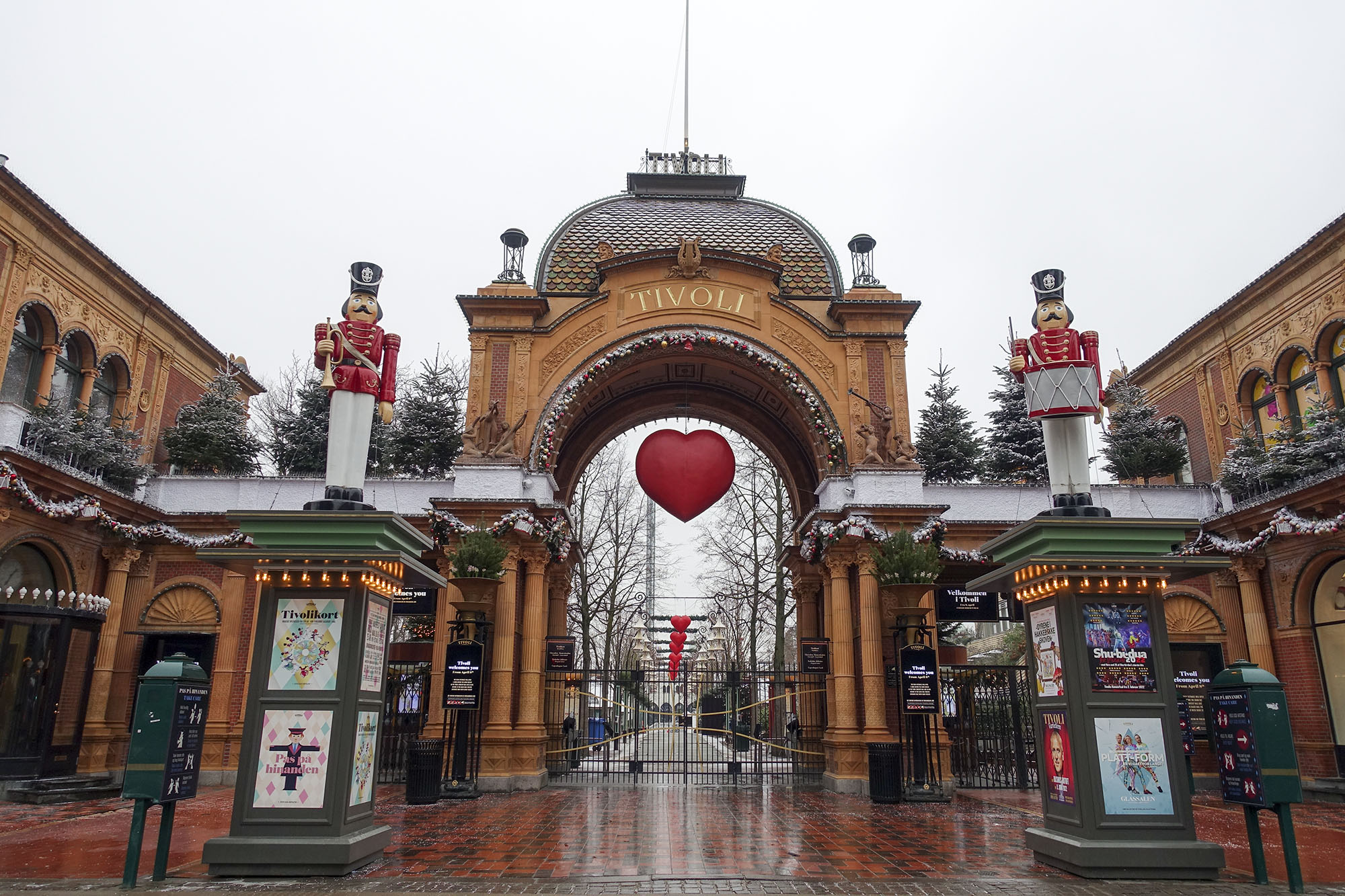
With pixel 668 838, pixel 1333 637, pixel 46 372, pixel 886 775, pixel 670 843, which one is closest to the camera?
pixel 670 843

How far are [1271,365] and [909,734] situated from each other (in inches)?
424

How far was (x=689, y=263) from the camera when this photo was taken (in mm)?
16922

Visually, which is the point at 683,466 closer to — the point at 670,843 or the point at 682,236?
the point at 682,236

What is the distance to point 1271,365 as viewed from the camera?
55.8ft

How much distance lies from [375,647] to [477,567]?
18.5 ft

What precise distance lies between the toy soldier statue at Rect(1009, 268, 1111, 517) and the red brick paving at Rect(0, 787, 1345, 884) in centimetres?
397

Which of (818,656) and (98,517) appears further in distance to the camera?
(818,656)

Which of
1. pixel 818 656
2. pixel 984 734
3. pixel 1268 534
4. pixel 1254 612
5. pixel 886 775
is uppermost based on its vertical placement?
pixel 1268 534

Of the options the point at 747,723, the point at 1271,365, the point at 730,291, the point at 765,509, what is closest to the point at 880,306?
the point at 730,291

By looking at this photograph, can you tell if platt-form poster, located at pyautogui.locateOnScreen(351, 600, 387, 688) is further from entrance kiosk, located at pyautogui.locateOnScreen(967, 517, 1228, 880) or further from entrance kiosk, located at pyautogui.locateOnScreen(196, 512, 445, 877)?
entrance kiosk, located at pyautogui.locateOnScreen(967, 517, 1228, 880)

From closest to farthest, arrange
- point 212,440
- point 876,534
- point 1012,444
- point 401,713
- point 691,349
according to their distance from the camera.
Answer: point 876,534 < point 691,349 < point 401,713 < point 212,440 < point 1012,444

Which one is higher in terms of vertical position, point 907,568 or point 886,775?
point 907,568

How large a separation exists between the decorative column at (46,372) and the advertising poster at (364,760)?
1171cm

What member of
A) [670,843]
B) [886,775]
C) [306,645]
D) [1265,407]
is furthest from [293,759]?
[1265,407]
